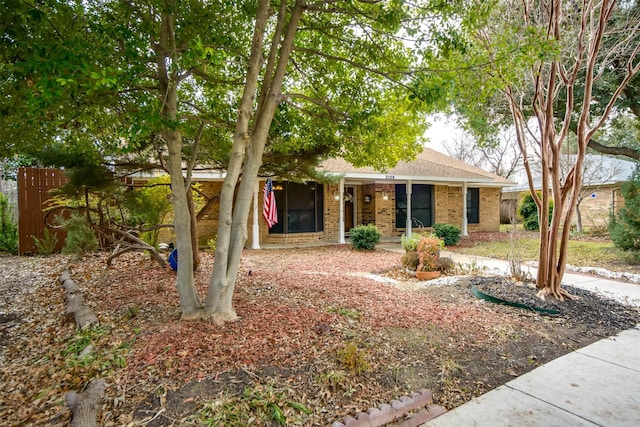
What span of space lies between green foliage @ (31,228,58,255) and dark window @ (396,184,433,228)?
11445mm

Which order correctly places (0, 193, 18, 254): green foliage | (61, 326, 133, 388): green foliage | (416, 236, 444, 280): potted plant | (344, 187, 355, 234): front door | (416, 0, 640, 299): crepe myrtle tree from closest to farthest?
(61, 326, 133, 388): green foliage, (416, 0, 640, 299): crepe myrtle tree, (416, 236, 444, 280): potted plant, (0, 193, 18, 254): green foliage, (344, 187, 355, 234): front door

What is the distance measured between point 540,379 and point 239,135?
138 inches

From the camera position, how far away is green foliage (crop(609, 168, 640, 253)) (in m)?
8.37

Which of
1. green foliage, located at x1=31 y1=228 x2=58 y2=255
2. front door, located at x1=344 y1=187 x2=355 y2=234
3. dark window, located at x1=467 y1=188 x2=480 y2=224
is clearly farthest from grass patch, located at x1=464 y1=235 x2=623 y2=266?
green foliage, located at x1=31 y1=228 x2=58 y2=255

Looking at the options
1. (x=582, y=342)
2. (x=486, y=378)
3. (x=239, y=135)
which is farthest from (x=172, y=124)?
(x=582, y=342)

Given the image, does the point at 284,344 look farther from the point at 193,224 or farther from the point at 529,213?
the point at 529,213

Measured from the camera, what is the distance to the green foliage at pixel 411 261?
7418mm

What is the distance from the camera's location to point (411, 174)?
12.8 m

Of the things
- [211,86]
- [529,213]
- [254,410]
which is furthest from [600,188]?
[254,410]

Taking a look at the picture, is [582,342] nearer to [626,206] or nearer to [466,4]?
[466,4]

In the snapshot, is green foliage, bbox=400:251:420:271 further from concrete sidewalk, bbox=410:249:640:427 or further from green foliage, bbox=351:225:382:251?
concrete sidewalk, bbox=410:249:640:427

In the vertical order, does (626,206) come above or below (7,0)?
below

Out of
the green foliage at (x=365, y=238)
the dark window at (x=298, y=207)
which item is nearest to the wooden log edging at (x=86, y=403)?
the green foliage at (x=365, y=238)

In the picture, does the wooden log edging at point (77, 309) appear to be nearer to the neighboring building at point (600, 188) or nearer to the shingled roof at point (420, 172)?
the shingled roof at point (420, 172)
